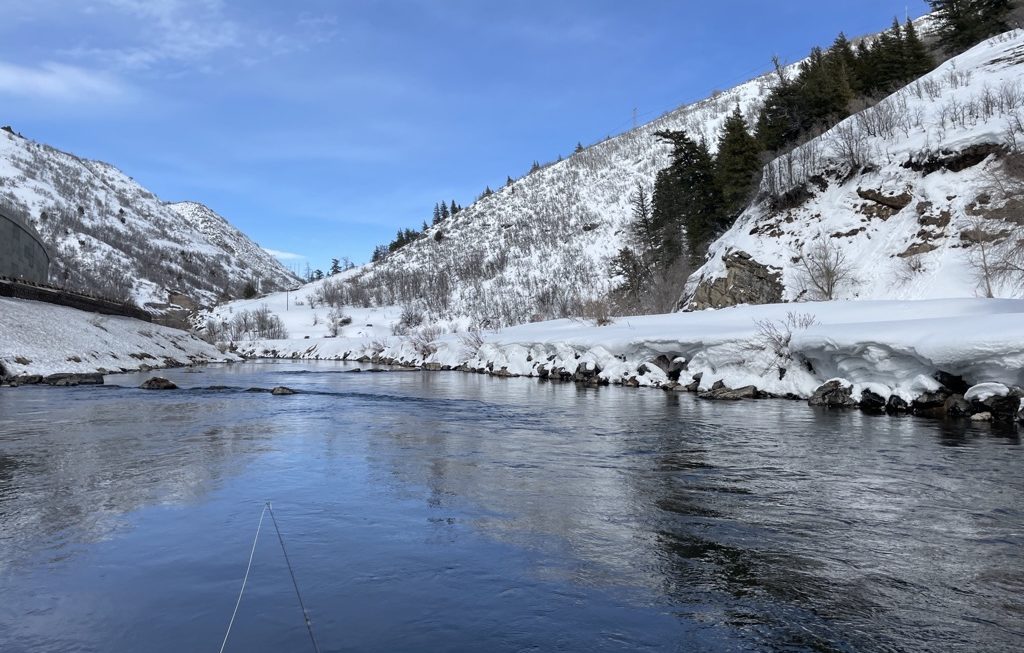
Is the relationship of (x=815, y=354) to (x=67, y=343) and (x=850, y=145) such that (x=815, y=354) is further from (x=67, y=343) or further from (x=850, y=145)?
(x=67, y=343)

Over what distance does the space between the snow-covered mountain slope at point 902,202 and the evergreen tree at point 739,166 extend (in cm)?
363

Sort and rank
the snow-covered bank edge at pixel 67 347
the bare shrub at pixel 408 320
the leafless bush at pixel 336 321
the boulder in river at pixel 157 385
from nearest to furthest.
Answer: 1. the boulder in river at pixel 157 385
2. the snow-covered bank edge at pixel 67 347
3. the bare shrub at pixel 408 320
4. the leafless bush at pixel 336 321

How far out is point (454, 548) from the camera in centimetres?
632

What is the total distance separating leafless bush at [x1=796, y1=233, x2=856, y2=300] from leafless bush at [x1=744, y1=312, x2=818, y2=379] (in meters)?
12.4

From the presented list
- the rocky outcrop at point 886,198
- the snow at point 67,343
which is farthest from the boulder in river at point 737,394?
the snow at point 67,343

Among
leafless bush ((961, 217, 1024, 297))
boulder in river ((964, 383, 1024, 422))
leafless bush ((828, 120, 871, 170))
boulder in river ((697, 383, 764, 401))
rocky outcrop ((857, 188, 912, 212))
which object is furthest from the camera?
leafless bush ((828, 120, 871, 170))

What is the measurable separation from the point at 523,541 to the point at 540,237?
127m

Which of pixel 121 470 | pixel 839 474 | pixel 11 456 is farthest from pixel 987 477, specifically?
pixel 11 456

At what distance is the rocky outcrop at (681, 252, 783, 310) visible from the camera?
3638 cm

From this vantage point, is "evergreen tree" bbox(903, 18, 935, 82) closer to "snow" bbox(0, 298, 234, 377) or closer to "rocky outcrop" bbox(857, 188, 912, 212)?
"rocky outcrop" bbox(857, 188, 912, 212)

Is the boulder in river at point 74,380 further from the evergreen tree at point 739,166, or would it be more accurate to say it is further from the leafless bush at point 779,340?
the evergreen tree at point 739,166

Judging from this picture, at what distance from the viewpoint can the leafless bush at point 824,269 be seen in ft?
109

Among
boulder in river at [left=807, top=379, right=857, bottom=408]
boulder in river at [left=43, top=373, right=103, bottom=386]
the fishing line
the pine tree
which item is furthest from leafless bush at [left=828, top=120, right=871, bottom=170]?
boulder in river at [left=43, top=373, right=103, bottom=386]

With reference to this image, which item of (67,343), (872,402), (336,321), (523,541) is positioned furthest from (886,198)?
(336,321)
